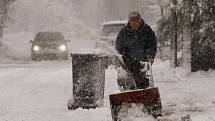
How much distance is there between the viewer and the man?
10312mm

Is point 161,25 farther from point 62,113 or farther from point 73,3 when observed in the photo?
point 73,3

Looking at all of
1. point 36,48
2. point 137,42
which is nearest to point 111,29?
point 36,48

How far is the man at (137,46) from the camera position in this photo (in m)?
10.3

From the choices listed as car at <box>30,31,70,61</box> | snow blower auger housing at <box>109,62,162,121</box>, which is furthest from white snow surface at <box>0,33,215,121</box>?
car at <box>30,31,70,61</box>

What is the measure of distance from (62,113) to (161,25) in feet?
28.9

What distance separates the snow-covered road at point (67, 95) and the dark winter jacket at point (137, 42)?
1199 mm

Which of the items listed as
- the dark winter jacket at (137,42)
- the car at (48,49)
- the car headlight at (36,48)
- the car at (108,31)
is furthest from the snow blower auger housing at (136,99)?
the car headlight at (36,48)

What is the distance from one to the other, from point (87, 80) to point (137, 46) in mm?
1354

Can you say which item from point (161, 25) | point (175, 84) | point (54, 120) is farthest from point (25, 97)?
point (161, 25)

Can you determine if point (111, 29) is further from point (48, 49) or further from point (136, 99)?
point (136, 99)

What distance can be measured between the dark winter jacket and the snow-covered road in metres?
1.20

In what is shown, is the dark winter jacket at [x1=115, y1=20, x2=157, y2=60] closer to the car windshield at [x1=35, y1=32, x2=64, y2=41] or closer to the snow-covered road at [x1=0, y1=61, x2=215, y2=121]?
the snow-covered road at [x1=0, y1=61, x2=215, y2=121]

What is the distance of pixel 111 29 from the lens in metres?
21.9

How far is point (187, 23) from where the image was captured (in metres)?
17.2
